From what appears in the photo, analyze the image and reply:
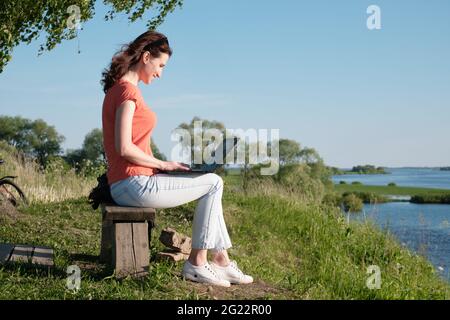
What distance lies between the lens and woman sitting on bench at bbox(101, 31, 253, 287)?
15.5 ft

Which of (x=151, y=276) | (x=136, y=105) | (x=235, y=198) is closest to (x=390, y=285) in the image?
(x=151, y=276)

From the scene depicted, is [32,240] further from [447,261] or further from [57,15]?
[447,261]

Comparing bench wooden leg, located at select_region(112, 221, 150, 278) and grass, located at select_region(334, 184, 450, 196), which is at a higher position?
bench wooden leg, located at select_region(112, 221, 150, 278)

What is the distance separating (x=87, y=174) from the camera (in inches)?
671

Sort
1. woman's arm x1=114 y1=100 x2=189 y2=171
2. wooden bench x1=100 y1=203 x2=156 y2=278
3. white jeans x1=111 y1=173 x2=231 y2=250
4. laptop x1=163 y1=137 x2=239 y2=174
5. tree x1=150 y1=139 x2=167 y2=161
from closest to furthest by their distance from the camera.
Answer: laptop x1=163 y1=137 x2=239 y2=174 < woman's arm x1=114 y1=100 x2=189 y2=171 < white jeans x1=111 y1=173 x2=231 y2=250 < wooden bench x1=100 y1=203 x2=156 y2=278 < tree x1=150 y1=139 x2=167 y2=161

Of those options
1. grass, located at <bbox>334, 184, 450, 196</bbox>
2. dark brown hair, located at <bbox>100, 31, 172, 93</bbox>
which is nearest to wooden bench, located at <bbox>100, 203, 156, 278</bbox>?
dark brown hair, located at <bbox>100, 31, 172, 93</bbox>

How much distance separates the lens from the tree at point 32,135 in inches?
1751

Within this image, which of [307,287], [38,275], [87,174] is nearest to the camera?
[307,287]

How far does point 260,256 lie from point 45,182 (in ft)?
24.2

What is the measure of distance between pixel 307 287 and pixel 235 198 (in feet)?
22.3

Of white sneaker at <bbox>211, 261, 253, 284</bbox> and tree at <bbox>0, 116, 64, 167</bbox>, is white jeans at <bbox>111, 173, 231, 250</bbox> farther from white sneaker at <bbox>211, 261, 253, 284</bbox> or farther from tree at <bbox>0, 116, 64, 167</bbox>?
tree at <bbox>0, 116, 64, 167</bbox>

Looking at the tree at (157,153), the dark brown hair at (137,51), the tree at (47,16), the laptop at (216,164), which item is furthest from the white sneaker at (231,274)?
the tree at (157,153)

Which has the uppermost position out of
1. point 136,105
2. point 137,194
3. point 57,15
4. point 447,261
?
point 57,15

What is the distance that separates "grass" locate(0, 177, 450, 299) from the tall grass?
1510 mm
